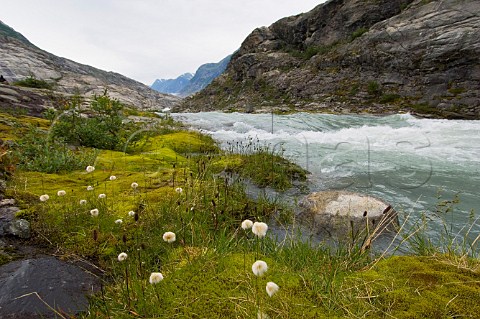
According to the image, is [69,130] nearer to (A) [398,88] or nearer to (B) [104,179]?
(B) [104,179]

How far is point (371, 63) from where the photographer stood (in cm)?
3200

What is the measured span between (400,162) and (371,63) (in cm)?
2715

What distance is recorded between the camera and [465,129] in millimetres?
14227

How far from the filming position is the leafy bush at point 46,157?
5344 millimetres

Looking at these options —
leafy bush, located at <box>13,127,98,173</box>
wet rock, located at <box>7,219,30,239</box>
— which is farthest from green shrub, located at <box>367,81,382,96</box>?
wet rock, located at <box>7,219,30,239</box>

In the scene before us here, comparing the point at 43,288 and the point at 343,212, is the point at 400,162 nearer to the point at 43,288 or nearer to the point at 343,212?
the point at 343,212

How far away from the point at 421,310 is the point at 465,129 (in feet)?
54.0

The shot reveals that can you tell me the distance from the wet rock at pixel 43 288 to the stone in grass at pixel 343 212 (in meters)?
3.14

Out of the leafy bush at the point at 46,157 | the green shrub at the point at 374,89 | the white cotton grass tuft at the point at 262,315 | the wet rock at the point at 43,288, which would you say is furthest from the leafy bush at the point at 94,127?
the green shrub at the point at 374,89

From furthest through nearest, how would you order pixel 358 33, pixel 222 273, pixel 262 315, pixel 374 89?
1. pixel 358 33
2. pixel 374 89
3. pixel 222 273
4. pixel 262 315

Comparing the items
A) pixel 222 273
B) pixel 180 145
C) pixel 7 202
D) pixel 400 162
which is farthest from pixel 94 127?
pixel 400 162

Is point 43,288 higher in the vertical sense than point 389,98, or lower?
lower

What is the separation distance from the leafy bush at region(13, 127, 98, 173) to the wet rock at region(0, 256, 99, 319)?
11.4 feet

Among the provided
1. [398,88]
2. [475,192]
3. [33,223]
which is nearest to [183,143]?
[33,223]
